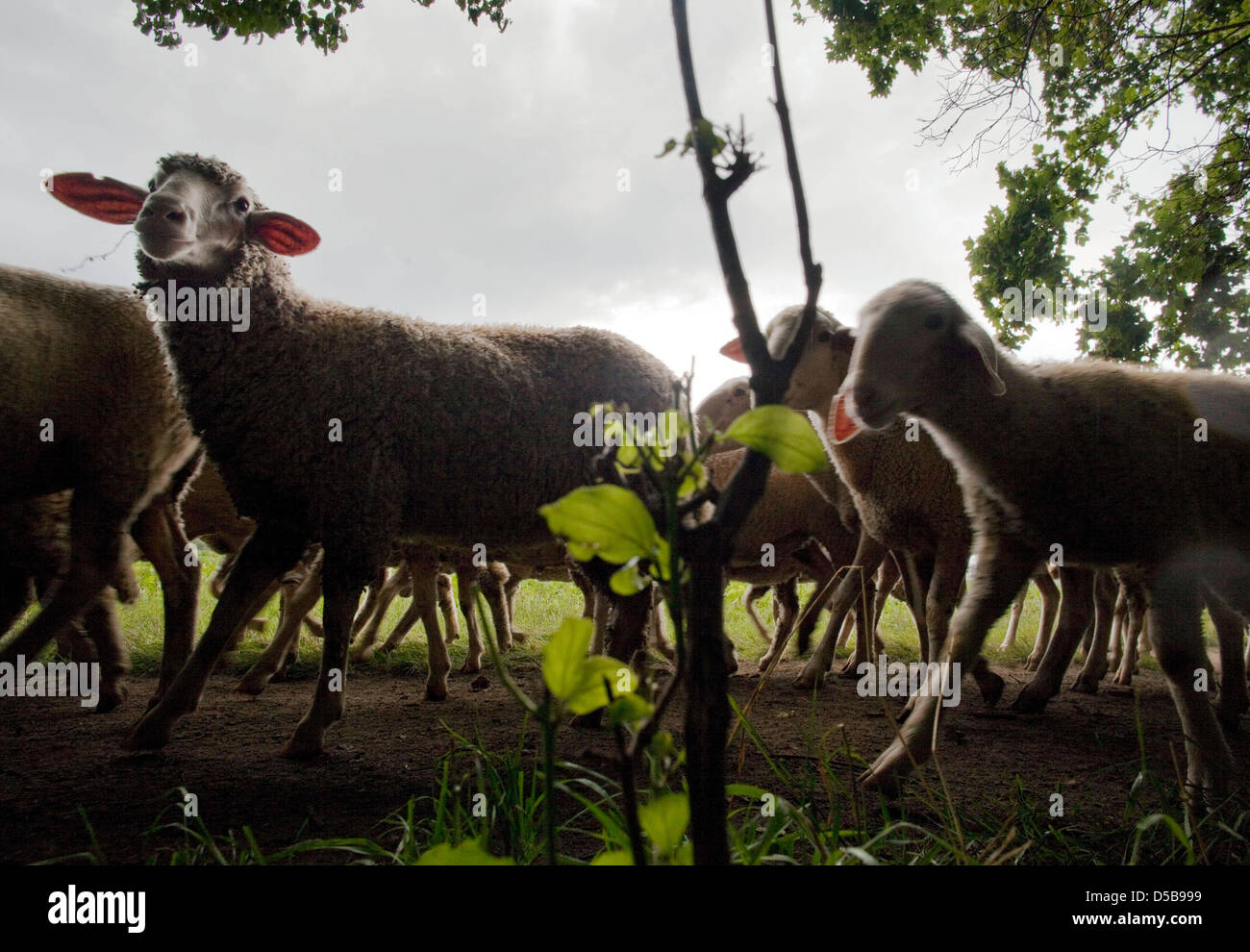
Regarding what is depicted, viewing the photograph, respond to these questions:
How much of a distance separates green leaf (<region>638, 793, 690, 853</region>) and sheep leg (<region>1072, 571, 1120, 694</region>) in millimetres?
4500

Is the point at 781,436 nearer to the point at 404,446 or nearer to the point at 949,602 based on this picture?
the point at 404,446

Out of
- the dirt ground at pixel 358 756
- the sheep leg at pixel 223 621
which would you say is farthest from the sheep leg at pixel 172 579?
the sheep leg at pixel 223 621

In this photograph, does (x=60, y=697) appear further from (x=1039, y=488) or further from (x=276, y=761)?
(x=1039, y=488)

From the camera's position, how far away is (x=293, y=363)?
275cm

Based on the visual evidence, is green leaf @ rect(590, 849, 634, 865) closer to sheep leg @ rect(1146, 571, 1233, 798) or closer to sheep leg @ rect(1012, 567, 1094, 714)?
sheep leg @ rect(1146, 571, 1233, 798)

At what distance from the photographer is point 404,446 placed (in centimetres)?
284

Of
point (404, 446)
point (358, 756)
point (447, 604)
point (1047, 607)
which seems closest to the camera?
point (358, 756)

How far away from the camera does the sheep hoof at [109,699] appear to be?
3.14 meters

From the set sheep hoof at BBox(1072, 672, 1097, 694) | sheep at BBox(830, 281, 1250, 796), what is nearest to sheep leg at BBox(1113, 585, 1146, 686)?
sheep hoof at BBox(1072, 672, 1097, 694)

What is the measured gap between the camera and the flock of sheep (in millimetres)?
2402

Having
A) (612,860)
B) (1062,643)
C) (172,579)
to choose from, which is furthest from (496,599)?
(612,860)

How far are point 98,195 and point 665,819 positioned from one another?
3487mm

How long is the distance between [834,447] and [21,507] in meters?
3.97

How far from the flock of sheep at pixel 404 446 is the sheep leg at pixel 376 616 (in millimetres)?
1599
